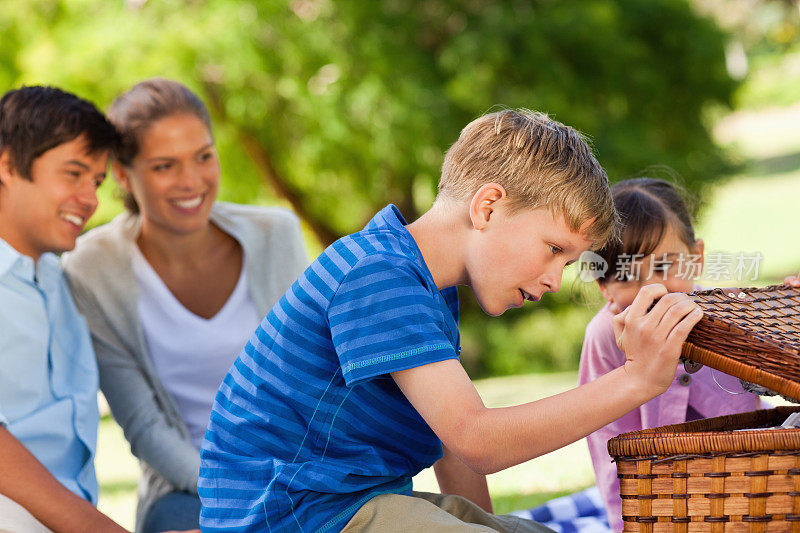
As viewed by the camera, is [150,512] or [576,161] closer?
[576,161]

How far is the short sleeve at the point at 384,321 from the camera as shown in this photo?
1788mm

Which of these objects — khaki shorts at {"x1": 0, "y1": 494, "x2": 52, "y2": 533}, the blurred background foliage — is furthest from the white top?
the blurred background foliage

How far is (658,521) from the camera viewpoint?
1727mm

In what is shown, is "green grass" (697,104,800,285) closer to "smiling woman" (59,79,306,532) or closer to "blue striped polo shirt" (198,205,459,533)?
"smiling woman" (59,79,306,532)

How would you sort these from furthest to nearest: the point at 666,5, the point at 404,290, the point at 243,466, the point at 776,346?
the point at 666,5 < the point at 243,466 < the point at 404,290 < the point at 776,346

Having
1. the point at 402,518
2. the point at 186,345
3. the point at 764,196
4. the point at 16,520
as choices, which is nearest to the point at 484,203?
the point at 402,518

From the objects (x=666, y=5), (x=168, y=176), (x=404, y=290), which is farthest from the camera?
(x=666, y=5)

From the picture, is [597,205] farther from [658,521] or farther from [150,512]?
[150,512]

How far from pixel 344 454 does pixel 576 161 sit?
0.84 meters

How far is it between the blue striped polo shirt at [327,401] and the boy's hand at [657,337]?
1.26 ft

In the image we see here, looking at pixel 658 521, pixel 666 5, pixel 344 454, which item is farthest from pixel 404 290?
pixel 666 5

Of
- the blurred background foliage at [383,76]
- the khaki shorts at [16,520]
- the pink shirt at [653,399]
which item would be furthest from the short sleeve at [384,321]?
the blurred background foliage at [383,76]

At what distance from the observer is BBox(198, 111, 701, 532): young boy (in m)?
1.79

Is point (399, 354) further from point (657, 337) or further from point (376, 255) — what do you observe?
point (657, 337)
